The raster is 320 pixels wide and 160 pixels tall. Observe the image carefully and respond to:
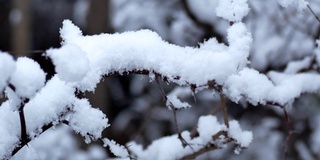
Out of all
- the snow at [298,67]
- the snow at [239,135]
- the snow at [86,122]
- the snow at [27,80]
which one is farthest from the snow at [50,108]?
the snow at [298,67]

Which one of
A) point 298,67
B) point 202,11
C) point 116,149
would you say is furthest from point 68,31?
point 202,11

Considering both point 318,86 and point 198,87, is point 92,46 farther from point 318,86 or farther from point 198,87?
point 318,86

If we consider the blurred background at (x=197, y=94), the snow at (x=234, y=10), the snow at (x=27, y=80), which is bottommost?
the snow at (x=27, y=80)

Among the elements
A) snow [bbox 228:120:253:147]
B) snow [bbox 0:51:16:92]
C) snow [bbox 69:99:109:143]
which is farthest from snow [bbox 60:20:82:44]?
snow [bbox 228:120:253:147]

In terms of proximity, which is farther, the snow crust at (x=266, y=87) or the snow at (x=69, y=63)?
the snow crust at (x=266, y=87)

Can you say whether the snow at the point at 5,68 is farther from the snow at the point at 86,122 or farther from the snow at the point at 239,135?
the snow at the point at 239,135

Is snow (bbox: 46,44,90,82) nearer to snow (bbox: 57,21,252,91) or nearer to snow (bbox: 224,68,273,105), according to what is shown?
snow (bbox: 57,21,252,91)
